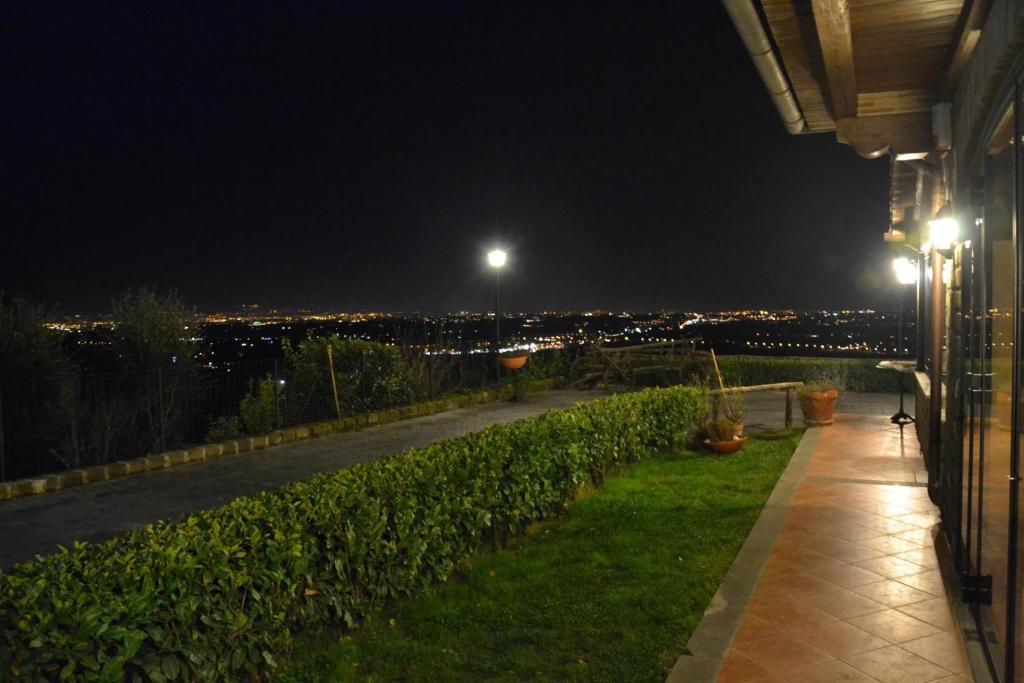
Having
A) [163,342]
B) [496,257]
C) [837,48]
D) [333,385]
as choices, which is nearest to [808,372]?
[496,257]

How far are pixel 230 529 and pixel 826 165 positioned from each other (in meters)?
17.3

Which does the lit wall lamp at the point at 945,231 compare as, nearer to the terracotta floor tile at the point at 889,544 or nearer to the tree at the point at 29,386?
the terracotta floor tile at the point at 889,544

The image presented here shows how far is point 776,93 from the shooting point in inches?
211

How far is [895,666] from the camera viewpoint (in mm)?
3918

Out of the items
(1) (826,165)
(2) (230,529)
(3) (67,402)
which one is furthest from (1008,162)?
(1) (826,165)

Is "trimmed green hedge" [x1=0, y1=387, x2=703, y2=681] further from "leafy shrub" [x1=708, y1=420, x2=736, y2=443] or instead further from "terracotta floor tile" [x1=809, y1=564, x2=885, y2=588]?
"leafy shrub" [x1=708, y1=420, x2=736, y2=443]

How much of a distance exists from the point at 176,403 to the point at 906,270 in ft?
34.0

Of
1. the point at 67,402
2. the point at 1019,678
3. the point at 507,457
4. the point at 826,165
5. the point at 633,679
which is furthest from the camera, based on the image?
the point at 826,165

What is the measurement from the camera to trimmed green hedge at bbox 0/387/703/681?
3.08 m

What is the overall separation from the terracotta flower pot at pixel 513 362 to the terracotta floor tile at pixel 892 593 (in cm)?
1174

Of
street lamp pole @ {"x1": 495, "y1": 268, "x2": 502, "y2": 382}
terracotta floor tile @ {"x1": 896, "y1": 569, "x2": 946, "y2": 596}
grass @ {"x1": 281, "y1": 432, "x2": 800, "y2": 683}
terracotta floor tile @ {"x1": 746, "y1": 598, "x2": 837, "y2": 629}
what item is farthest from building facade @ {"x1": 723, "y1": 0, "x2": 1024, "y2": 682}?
street lamp pole @ {"x1": 495, "y1": 268, "x2": 502, "y2": 382}

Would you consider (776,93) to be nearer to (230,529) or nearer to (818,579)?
(818,579)

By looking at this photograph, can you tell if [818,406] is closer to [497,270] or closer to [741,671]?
[497,270]

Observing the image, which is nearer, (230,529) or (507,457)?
(230,529)
